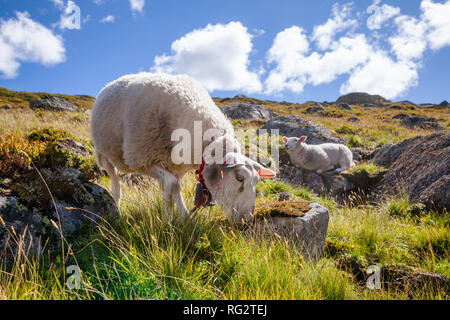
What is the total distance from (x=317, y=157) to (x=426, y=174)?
3768 mm

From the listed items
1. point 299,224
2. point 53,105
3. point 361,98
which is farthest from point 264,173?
point 361,98

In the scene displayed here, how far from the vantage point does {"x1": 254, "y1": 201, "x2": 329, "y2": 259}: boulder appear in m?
3.03

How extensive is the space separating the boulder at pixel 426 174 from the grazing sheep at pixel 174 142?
397 centimetres

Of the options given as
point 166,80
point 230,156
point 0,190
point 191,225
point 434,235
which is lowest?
point 434,235

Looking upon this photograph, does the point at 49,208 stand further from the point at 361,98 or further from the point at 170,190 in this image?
the point at 361,98

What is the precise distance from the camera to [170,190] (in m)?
3.23

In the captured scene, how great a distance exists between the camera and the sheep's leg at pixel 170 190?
3145 millimetres

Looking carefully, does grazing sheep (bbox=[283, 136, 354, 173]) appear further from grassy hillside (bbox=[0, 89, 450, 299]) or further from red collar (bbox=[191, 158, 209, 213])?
red collar (bbox=[191, 158, 209, 213])

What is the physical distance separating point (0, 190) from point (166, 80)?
2.45m

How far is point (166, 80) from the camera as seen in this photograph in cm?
368

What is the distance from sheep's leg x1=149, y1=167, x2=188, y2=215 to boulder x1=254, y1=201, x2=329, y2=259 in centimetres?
102

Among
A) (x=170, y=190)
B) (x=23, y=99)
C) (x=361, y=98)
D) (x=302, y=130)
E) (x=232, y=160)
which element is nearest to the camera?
(x=232, y=160)
